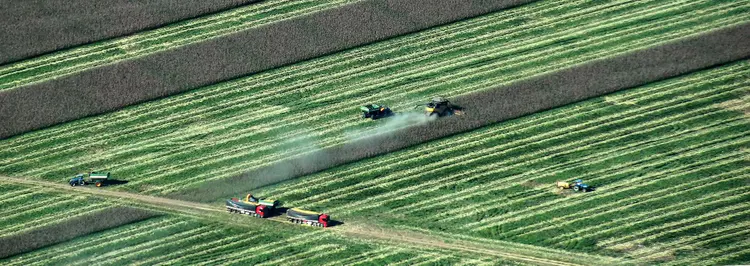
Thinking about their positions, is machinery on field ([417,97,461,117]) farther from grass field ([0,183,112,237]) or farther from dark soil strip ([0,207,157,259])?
grass field ([0,183,112,237])

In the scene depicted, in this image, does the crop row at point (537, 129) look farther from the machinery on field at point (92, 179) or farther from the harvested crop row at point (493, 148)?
the machinery on field at point (92, 179)

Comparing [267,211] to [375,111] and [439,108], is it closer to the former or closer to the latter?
[375,111]

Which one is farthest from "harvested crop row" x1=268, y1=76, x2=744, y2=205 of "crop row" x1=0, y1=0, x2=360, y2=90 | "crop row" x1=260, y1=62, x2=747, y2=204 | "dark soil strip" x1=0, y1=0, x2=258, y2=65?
"dark soil strip" x1=0, y1=0, x2=258, y2=65

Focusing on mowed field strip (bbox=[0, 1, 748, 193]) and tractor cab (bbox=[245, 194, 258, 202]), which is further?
mowed field strip (bbox=[0, 1, 748, 193])

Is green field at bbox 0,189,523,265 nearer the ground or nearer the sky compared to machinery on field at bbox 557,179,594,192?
nearer the ground

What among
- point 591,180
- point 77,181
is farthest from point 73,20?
point 591,180

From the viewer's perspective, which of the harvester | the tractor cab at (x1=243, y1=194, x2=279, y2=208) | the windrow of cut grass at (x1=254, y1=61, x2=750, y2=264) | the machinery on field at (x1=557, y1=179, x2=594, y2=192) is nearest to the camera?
the windrow of cut grass at (x1=254, y1=61, x2=750, y2=264)

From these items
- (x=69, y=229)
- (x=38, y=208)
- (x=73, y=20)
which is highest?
(x=73, y=20)

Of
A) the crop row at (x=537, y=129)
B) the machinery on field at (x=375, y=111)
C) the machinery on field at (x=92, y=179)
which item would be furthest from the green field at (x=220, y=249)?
the machinery on field at (x=375, y=111)
